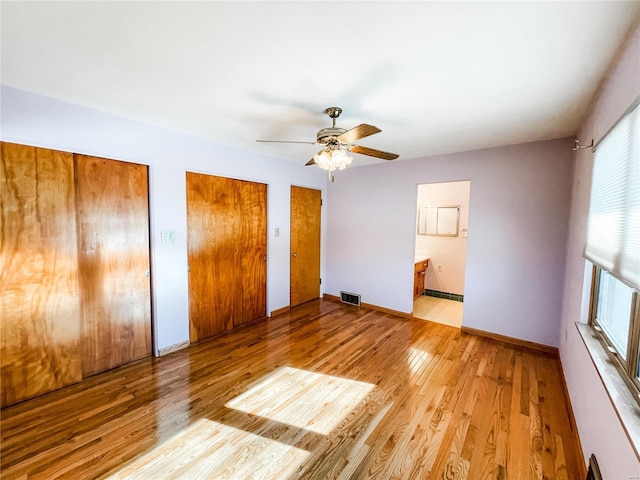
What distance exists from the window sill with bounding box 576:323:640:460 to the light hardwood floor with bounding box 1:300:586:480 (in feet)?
2.24

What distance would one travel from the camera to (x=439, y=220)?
16.9 feet

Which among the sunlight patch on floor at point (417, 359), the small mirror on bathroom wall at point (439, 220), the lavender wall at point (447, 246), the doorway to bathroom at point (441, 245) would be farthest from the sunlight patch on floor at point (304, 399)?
the small mirror on bathroom wall at point (439, 220)

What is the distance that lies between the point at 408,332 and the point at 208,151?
3400mm

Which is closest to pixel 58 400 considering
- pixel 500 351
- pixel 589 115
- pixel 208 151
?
pixel 208 151

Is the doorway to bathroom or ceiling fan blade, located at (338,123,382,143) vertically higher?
ceiling fan blade, located at (338,123,382,143)

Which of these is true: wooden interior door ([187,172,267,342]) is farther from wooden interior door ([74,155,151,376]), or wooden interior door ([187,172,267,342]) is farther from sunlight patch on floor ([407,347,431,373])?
sunlight patch on floor ([407,347,431,373])

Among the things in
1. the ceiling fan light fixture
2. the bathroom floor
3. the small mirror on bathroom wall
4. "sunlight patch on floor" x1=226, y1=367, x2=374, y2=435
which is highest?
the ceiling fan light fixture

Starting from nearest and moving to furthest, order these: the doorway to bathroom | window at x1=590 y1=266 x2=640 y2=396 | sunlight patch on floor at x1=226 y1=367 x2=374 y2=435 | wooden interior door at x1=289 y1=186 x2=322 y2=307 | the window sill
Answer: the window sill → window at x1=590 y1=266 x2=640 y2=396 → sunlight patch on floor at x1=226 y1=367 x2=374 y2=435 → wooden interior door at x1=289 y1=186 x2=322 y2=307 → the doorway to bathroom

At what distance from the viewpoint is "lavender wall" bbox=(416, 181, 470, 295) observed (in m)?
4.90

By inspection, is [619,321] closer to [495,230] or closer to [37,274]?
[495,230]

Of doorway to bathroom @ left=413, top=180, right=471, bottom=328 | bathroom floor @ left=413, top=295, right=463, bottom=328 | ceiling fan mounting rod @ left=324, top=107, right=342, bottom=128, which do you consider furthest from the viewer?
doorway to bathroom @ left=413, top=180, right=471, bottom=328

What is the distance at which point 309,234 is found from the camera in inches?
182

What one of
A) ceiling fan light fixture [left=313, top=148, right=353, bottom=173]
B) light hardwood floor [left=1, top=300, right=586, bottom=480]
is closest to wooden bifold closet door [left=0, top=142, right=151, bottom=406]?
light hardwood floor [left=1, top=300, right=586, bottom=480]

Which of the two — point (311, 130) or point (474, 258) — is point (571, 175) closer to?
point (474, 258)
